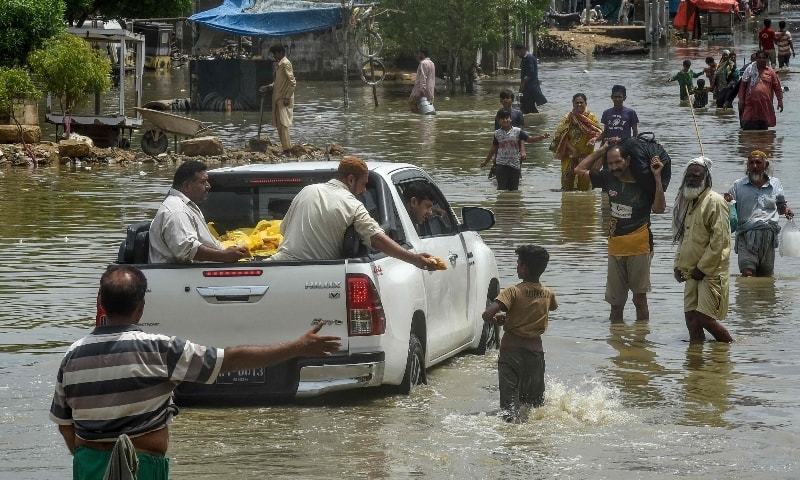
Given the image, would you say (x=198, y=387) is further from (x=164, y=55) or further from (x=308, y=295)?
(x=164, y=55)

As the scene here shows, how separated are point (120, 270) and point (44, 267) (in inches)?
386

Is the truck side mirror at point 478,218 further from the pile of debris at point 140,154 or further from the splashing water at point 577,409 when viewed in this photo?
the pile of debris at point 140,154

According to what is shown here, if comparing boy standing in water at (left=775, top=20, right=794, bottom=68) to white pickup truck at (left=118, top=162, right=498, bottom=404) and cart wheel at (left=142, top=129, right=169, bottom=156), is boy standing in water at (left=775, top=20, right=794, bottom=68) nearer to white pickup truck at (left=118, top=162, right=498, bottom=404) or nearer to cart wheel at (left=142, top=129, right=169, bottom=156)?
cart wheel at (left=142, top=129, right=169, bottom=156)

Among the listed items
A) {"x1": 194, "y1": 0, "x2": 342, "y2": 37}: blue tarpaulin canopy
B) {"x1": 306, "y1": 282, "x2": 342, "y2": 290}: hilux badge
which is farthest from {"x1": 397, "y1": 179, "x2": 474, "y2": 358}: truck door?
{"x1": 194, "y1": 0, "x2": 342, "y2": 37}: blue tarpaulin canopy

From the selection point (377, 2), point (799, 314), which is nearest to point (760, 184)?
point (799, 314)

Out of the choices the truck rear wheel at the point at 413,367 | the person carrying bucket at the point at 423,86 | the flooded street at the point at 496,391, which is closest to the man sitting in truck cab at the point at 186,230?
the flooded street at the point at 496,391

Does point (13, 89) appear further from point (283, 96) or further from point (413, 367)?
point (413, 367)

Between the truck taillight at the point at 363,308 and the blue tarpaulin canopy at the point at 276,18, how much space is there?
34.9 m

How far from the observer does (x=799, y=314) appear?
12.8 m

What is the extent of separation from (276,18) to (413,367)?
35127mm

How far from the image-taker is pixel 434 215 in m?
10.8

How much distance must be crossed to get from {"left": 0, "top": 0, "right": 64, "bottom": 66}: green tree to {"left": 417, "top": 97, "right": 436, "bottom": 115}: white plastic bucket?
891cm

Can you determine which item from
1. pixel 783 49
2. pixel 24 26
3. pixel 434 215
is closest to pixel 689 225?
pixel 434 215

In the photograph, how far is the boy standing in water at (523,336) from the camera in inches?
354
